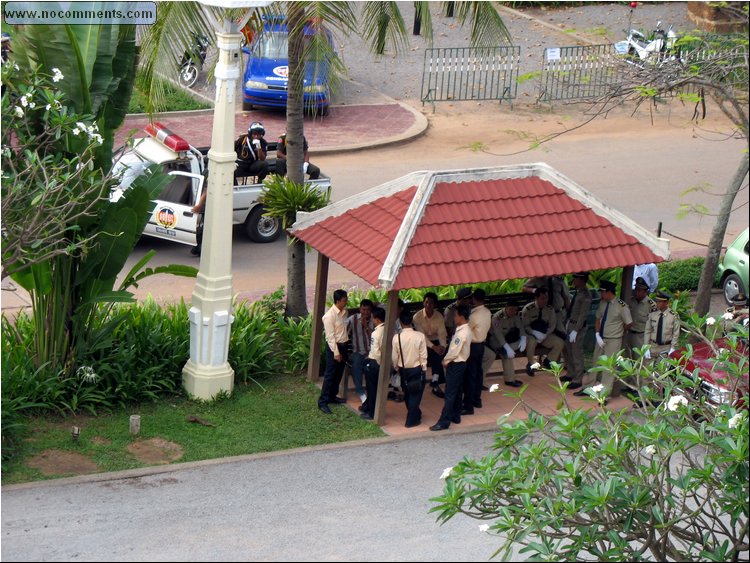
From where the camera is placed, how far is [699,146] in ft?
87.6

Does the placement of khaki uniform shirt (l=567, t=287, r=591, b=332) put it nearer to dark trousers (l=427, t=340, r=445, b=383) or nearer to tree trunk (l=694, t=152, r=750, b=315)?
dark trousers (l=427, t=340, r=445, b=383)

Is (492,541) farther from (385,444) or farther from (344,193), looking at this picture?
(344,193)

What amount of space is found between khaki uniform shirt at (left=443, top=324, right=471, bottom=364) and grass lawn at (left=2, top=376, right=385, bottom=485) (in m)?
1.20

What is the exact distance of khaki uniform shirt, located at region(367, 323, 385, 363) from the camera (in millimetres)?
12984

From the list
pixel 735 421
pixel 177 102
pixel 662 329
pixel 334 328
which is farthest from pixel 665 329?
pixel 177 102

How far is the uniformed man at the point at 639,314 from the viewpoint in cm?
1437

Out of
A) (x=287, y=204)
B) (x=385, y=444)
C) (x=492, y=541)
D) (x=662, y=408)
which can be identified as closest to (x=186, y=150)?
(x=287, y=204)

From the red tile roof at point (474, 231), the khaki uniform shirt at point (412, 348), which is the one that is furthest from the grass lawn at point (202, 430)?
the red tile roof at point (474, 231)

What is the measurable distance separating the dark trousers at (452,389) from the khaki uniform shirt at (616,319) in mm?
1987

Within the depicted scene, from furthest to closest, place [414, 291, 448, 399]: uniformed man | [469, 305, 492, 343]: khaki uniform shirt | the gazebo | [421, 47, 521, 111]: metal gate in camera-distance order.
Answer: [421, 47, 521, 111]: metal gate → [414, 291, 448, 399]: uniformed man → [469, 305, 492, 343]: khaki uniform shirt → the gazebo

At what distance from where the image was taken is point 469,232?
13109 millimetres

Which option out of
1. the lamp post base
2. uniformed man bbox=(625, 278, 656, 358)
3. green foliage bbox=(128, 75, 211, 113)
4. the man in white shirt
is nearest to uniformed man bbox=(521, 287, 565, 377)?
uniformed man bbox=(625, 278, 656, 358)

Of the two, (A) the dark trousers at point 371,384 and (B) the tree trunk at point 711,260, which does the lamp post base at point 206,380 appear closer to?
(A) the dark trousers at point 371,384

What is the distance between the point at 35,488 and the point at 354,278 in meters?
8.08
